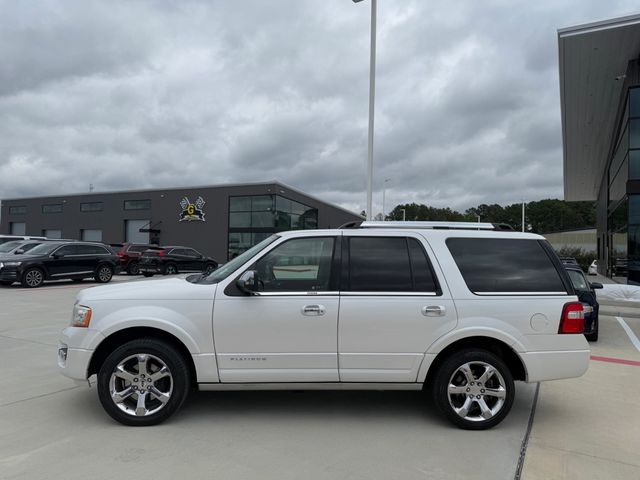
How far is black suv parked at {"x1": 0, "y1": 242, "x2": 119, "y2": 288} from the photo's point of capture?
54.2 feet

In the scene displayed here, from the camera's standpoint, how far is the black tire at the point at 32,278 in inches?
656

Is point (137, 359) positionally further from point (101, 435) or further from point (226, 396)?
point (226, 396)

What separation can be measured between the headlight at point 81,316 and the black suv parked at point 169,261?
66.2 feet

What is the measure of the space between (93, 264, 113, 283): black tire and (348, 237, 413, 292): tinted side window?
679 inches

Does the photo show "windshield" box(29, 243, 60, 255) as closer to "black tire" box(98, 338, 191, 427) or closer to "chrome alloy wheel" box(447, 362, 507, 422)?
"black tire" box(98, 338, 191, 427)

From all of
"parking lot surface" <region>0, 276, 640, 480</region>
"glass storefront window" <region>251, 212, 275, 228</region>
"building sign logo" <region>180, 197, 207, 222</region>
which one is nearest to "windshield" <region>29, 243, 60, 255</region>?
"parking lot surface" <region>0, 276, 640, 480</region>

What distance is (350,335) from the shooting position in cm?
422

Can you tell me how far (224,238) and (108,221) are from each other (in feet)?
47.2

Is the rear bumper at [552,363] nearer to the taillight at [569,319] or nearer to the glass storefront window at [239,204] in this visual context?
the taillight at [569,319]

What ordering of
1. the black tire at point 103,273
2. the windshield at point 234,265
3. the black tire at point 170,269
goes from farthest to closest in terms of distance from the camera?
the black tire at point 170,269, the black tire at point 103,273, the windshield at point 234,265

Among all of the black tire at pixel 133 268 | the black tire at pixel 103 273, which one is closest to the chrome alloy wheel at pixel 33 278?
the black tire at pixel 103 273

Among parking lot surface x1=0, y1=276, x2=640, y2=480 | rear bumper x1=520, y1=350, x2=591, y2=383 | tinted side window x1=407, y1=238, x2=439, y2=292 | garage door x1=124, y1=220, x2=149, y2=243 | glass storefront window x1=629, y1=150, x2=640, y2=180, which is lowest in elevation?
parking lot surface x1=0, y1=276, x2=640, y2=480

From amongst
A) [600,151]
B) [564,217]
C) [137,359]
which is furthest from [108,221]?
[564,217]

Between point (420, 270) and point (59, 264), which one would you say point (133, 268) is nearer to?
point (59, 264)
